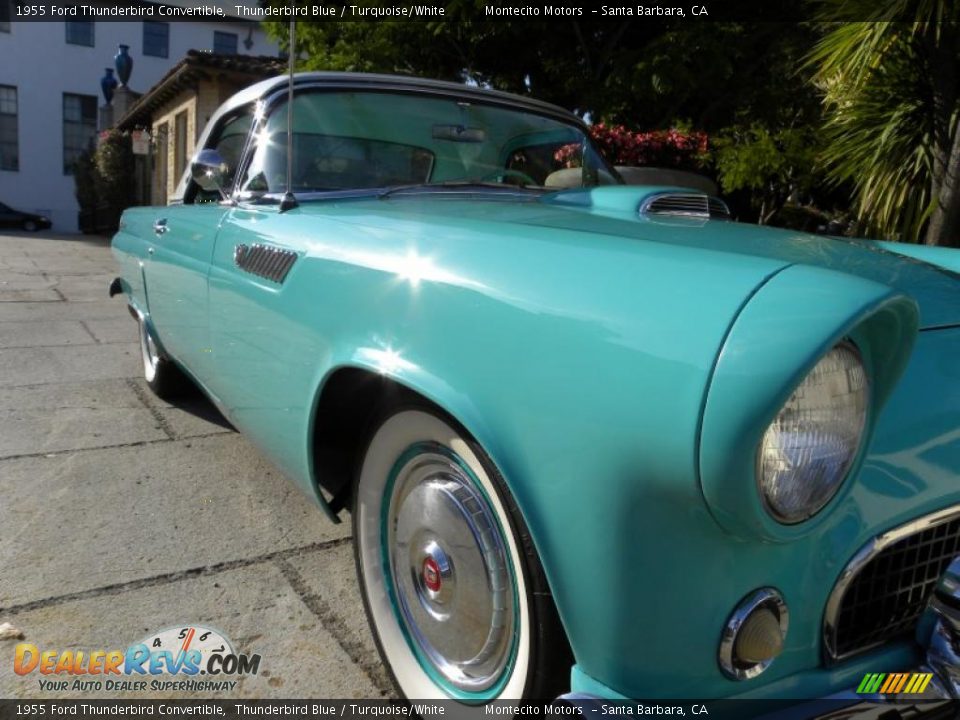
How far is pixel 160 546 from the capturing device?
249cm

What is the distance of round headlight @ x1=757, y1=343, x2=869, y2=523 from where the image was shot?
1.04m

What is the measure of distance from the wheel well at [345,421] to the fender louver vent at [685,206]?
85cm

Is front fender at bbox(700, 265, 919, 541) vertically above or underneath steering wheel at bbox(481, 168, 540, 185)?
underneath

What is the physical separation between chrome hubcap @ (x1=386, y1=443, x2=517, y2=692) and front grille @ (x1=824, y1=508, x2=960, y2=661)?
0.56m

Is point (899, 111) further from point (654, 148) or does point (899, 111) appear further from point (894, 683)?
point (894, 683)

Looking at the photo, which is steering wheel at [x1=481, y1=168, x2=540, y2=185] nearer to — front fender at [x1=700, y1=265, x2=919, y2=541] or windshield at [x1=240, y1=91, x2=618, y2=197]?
windshield at [x1=240, y1=91, x2=618, y2=197]

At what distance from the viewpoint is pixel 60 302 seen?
25.3ft

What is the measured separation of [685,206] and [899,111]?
3.49 meters

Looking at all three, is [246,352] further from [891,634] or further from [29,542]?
[891,634]

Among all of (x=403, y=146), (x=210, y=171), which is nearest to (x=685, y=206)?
(x=403, y=146)

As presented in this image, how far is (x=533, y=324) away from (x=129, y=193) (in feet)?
73.1

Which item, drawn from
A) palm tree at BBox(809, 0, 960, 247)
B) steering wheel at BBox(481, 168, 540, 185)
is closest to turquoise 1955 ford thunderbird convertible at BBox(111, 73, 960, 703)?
steering wheel at BBox(481, 168, 540, 185)

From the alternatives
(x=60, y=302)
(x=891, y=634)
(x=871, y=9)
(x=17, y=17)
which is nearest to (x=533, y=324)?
(x=891, y=634)

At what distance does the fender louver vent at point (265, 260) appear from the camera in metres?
2.00
